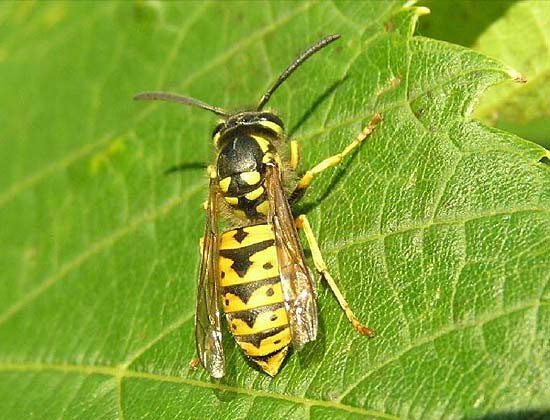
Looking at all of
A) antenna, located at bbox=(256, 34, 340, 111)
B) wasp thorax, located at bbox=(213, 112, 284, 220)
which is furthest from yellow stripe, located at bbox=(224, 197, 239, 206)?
antenna, located at bbox=(256, 34, 340, 111)

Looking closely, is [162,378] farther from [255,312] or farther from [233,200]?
[233,200]

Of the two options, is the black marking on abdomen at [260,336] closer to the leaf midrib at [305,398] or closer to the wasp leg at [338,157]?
the leaf midrib at [305,398]

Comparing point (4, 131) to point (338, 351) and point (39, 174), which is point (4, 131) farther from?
point (338, 351)

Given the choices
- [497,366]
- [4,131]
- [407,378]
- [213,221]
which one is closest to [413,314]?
[407,378]

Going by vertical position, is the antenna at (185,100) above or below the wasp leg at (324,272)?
above

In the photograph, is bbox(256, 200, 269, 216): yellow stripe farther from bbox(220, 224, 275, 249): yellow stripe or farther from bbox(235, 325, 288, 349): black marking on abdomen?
bbox(235, 325, 288, 349): black marking on abdomen

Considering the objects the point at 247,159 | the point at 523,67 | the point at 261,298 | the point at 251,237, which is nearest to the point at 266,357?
the point at 261,298

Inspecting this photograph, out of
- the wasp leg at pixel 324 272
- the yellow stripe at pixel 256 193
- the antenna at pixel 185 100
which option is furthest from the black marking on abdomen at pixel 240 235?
the antenna at pixel 185 100
